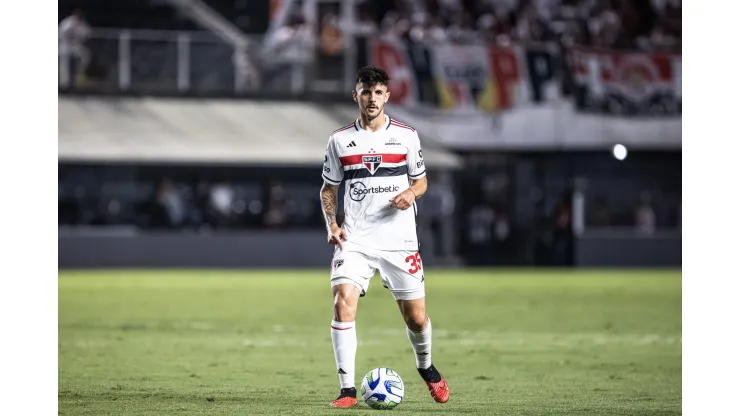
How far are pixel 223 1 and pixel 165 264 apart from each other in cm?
658

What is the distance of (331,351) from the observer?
12680 mm

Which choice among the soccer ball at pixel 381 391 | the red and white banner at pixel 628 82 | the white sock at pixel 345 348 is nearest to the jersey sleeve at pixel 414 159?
the white sock at pixel 345 348

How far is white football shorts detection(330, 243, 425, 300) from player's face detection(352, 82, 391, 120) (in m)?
0.87

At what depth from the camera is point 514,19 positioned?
107 feet

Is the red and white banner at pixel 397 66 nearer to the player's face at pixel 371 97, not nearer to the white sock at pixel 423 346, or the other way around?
the white sock at pixel 423 346

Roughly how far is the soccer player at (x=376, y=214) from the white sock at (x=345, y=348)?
0.05ft

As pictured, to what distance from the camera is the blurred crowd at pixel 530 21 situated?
31797mm

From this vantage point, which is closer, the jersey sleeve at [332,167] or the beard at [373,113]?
the beard at [373,113]

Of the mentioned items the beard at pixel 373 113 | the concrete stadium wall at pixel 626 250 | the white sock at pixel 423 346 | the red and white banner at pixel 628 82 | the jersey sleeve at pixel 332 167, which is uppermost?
the red and white banner at pixel 628 82

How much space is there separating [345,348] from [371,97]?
5.13 feet

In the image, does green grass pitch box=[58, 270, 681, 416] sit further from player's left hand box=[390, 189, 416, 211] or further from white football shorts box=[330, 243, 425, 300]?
player's left hand box=[390, 189, 416, 211]

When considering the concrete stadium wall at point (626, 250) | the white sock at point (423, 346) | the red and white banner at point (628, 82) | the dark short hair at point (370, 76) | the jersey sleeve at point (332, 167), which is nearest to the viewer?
the dark short hair at point (370, 76)
